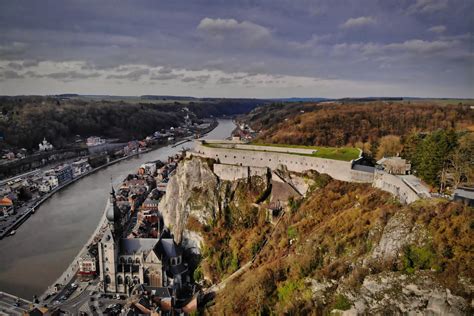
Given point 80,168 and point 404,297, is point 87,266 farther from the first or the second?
point 80,168

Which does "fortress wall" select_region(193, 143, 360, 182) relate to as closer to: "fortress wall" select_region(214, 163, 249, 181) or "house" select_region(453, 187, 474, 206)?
"fortress wall" select_region(214, 163, 249, 181)

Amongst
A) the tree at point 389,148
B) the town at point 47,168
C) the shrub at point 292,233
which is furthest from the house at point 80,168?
the tree at point 389,148

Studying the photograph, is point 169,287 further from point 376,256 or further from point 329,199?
point 376,256

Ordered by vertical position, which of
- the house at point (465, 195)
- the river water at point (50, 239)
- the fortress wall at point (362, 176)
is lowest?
the river water at point (50, 239)

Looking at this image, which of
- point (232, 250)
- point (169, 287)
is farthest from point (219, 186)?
point (169, 287)

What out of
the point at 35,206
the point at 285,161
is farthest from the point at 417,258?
the point at 35,206

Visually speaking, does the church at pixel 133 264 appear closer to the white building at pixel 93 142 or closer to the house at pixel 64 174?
the house at pixel 64 174
